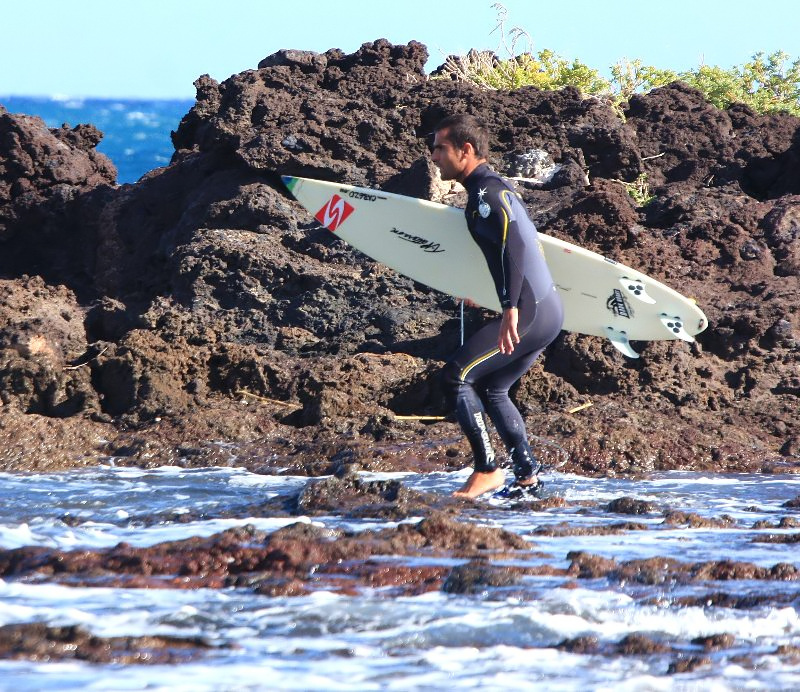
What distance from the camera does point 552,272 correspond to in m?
7.17

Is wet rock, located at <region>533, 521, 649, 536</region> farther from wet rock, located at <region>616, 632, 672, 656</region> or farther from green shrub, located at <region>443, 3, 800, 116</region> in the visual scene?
green shrub, located at <region>443, 3, 800, 116</region>

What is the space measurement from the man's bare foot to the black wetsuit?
4 centimetres

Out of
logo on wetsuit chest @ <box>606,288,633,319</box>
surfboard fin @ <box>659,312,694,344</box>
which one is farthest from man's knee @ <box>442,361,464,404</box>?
surfboard fin @ <box>659,312,694,344</box>

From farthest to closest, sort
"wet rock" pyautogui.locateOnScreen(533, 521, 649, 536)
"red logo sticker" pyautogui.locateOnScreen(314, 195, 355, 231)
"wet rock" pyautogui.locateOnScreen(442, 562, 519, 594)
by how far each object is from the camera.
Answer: "red logo sticker" pyautogui.locateOnScreen(314, 195, 355, 231) < "wet rock" pyautogui.locateOnScreen(533, 521, 649, 536) < "wet rock" pyautogui.locateOnScreen(442, 562, 519, 594)

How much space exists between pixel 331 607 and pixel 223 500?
84.0 inches

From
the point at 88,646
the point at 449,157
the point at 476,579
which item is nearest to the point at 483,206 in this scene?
the point at 449,157

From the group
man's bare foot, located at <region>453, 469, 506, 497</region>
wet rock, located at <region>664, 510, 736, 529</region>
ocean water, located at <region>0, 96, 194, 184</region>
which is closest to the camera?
wet rock, located at <region>664, 510, 736, 529</region>

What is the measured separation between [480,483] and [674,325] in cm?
204

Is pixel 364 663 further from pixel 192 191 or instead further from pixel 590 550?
pixel 192 191

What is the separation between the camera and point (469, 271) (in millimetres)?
7395

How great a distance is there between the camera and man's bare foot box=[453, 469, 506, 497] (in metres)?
5.89

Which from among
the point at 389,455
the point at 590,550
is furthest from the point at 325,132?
the point at 590,550

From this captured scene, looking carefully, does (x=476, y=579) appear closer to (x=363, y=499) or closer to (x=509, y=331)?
(x=363, y=499)

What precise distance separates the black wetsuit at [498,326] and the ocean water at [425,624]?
0.64 meters
